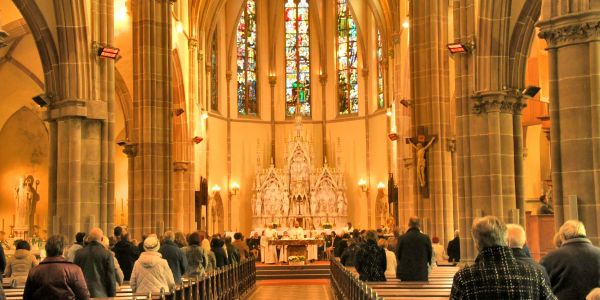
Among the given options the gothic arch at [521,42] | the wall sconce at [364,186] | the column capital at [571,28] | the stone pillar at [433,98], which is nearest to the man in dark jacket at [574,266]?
the column capital at [571,28]

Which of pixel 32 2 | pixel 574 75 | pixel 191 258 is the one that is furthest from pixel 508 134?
pixel 32 2

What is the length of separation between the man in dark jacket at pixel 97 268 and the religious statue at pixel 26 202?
1996 centimetres

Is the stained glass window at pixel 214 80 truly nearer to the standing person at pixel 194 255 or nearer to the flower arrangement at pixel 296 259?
the flower arrangement at pixel 296 259

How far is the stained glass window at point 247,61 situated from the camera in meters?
41.6

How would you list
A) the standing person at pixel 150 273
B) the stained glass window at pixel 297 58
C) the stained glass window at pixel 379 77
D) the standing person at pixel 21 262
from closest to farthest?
the standing person at pixel 150 273 → the standing person at pixel 21 262 → the stained glass window at pixel 379 77 → the stained glass window at pixel 297 58

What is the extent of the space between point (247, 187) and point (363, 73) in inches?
303

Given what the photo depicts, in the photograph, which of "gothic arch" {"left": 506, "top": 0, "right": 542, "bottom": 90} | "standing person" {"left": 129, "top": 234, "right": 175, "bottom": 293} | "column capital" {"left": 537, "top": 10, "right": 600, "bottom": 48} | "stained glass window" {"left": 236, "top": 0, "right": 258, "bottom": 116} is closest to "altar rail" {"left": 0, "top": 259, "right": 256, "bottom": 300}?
"standing person" {"left": 129, "top": 234, "right": 175, "bottom": 293}

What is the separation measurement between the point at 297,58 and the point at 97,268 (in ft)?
106

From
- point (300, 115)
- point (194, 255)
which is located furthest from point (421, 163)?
point (300, 115)

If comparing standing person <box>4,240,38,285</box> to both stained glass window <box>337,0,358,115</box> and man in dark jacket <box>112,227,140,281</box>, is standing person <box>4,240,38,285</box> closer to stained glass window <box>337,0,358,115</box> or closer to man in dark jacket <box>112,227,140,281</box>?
man in dark jacket <box>112,227,140,281</box>

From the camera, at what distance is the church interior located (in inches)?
679

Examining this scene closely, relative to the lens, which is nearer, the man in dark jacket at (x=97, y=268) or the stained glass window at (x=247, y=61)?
the man in dark jacket at (x=97, y=268)

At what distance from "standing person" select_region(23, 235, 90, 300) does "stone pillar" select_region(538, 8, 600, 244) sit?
6833mm

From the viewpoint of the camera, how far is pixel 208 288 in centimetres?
1345
